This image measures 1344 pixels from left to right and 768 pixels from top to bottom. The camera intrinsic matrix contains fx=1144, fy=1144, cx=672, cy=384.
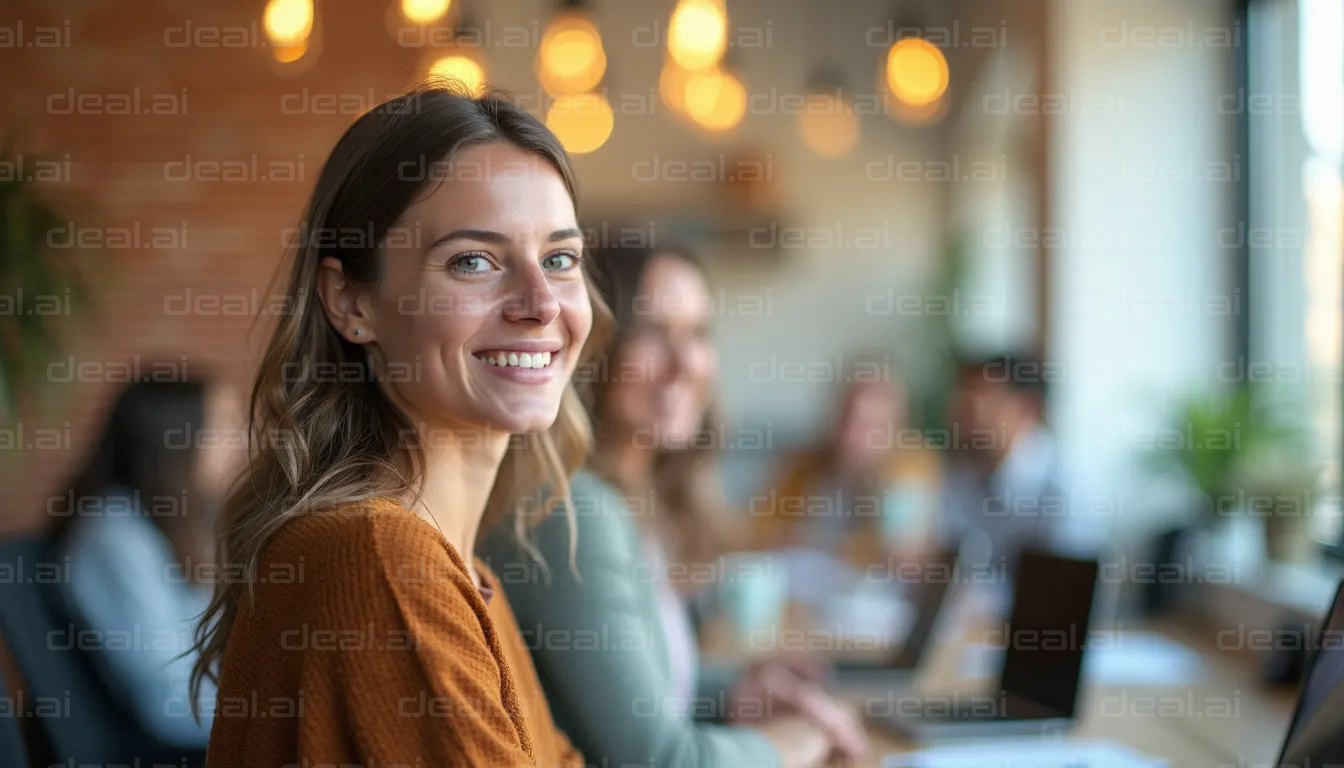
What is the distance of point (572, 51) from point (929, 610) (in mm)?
1912

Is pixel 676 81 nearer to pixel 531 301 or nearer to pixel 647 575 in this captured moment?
pixel 647 575

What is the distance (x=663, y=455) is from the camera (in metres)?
2.66

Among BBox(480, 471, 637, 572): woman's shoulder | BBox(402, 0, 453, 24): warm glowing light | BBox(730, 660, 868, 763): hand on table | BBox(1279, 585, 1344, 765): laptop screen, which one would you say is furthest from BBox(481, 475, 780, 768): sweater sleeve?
BBox(402, 0, 453, 24): warm glowing light

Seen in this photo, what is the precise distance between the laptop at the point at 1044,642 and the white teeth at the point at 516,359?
2.81 ft

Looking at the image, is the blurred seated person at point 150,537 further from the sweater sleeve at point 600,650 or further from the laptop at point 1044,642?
the laptop at point 1044,642

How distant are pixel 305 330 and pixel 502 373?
0.86 feet

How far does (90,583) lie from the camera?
262 centimetres

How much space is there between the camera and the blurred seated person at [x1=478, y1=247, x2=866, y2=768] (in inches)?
61.8

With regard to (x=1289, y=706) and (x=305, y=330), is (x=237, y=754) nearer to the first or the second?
(x=305, y=330)

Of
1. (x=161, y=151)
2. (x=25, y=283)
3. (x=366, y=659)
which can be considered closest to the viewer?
(x=366, y=659)

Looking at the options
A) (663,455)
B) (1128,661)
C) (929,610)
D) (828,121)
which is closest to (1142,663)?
(1128,661)

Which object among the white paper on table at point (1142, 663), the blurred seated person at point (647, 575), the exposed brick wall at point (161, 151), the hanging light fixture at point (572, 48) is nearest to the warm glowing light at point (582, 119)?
the hanging light fixture at point (572, 48)

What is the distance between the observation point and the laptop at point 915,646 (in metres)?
2.38

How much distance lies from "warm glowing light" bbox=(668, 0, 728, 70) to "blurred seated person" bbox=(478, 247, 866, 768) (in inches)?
45.3
